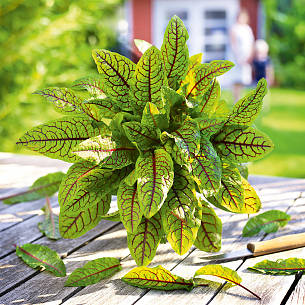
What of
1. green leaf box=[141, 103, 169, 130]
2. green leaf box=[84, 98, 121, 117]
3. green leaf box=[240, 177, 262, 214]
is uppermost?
green leaf box=[84, 98, 121, 117]

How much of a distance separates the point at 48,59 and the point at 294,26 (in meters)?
7.46

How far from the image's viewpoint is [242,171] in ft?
3.33

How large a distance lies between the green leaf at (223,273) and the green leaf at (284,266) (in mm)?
80

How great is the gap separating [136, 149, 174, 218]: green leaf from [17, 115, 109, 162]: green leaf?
0.38ft

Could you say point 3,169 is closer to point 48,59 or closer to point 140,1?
point 48,59

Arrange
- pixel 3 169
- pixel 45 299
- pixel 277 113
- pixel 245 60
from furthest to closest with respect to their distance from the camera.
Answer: pixel 277 113 < pixel 245 60 < pixel 3 169 < pixel 45 299

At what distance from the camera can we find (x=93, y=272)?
837 millimetres

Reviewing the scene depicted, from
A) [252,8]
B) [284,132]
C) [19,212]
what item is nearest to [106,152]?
[19,212]

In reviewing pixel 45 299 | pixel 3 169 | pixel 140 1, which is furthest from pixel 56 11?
pixel 140 1

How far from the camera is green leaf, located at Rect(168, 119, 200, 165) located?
0.78 m

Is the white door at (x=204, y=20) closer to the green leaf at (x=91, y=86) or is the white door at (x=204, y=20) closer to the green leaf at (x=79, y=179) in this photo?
the green leaf at (x=91, y=86)

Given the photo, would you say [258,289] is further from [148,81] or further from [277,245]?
[148,81]

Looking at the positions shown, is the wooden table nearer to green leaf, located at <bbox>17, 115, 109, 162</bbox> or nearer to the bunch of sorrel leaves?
the bunch of sorrel leaves

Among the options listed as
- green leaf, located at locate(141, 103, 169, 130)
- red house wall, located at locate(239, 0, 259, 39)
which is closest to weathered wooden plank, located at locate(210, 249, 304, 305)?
green leaf, located at locate(141, 103, 169, 130)
